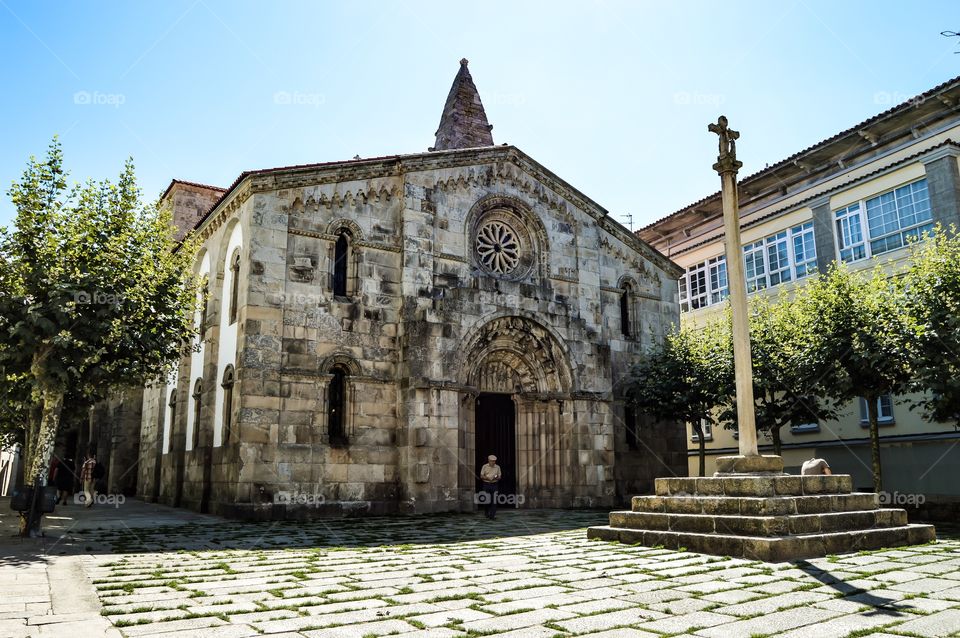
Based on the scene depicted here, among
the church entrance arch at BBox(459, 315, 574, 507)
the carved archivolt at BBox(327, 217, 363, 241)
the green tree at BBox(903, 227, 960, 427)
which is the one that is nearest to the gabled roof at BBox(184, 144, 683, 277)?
the carved archivolt at BBox(327, 217, 363, 241)

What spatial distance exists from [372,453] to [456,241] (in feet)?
22.4

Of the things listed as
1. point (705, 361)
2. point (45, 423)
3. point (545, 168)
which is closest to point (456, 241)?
point (545, 168)

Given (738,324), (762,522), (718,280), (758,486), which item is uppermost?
(718,280)

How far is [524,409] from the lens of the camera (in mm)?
22828

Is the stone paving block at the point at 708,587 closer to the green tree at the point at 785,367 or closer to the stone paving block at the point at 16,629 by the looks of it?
the stone paving block at the point at 16,629

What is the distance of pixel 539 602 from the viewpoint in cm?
706

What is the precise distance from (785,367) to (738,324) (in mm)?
9267

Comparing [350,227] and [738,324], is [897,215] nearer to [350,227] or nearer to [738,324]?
[738,324]

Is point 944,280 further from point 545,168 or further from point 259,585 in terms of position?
point 259,585

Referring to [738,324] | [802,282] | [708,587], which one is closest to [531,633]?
[708,587]

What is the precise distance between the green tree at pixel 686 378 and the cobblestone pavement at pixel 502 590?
34.1ft

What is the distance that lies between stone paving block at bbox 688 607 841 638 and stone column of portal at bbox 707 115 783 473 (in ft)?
17.5

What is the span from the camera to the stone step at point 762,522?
10.4m

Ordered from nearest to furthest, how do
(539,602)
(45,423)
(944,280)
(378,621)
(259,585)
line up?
(378,621) → (539,602) → (259,585) → (45,423) → (944,280)
